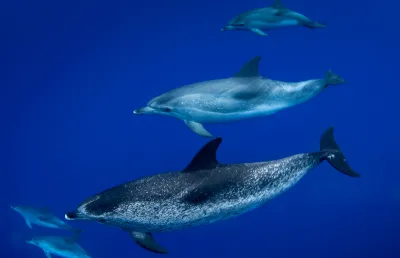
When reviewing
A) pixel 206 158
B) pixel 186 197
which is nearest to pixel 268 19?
pixel 206 158

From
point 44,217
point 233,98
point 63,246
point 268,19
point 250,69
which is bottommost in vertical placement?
point 63,246

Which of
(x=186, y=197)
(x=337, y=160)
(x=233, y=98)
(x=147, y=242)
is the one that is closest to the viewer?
(x=186, y=197)

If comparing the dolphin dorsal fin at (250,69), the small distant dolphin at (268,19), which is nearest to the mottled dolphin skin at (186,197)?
the dolphin dorsal fin at (250,69)

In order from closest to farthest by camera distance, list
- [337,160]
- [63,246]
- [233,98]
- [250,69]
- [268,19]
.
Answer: [337,160] → [233,98] → [250,69] → [268,19] → [63,246]

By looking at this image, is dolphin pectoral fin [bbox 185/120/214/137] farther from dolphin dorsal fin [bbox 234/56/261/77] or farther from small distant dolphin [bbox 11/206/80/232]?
small distant dolphin [bbox 11/206/80/232]

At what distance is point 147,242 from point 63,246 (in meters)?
8.08

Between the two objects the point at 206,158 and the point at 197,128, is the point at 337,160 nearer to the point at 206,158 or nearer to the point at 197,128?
the point at 206,158

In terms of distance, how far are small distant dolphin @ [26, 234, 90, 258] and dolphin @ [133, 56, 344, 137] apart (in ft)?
19.9

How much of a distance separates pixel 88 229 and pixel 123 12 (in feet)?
31.9

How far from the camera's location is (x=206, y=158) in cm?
476

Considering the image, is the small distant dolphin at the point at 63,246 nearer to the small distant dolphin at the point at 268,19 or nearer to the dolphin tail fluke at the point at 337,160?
the small distant dolphin at the point at 268,19

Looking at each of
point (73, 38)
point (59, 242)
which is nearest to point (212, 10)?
point (73, 38)

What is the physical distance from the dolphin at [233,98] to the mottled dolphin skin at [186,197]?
228cm

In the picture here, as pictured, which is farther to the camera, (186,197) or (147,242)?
(147,242)
